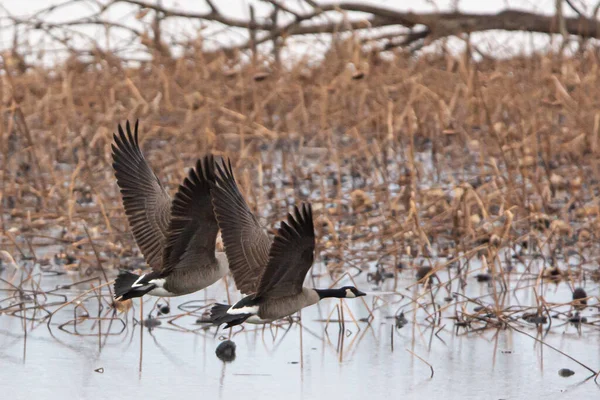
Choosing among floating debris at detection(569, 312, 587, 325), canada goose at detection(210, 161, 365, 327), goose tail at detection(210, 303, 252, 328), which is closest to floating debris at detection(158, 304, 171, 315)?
canada goose at detection(210, 161, 365, 327)

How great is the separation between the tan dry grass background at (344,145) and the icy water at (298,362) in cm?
105

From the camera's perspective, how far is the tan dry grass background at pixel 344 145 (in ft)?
22.4

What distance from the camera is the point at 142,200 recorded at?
4555mm

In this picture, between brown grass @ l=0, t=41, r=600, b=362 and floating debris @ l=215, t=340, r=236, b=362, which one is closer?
floating debris @ l=215, t=340, r=236, b=362

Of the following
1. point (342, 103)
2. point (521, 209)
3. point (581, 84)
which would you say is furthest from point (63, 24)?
point (521, 209)

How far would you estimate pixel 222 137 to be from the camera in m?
9.08

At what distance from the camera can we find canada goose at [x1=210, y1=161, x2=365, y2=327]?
351cm

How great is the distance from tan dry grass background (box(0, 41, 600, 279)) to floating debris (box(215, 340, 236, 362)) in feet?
5.22

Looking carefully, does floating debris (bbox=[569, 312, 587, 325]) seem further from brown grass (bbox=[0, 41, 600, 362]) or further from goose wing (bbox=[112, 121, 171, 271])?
goose wing (bbox=[112, 121, 171, 271])

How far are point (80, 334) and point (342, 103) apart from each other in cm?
563

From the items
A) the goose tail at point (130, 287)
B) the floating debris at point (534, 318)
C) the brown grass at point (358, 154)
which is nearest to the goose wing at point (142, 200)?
the goose tail at point (130, 287)

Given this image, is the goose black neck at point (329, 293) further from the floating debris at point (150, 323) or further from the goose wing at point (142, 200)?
the floating debris at point (150, 323)

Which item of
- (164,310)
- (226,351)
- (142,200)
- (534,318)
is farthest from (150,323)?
(534,318)

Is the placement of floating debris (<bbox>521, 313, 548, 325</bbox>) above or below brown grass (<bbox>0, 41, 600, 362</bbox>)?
below
